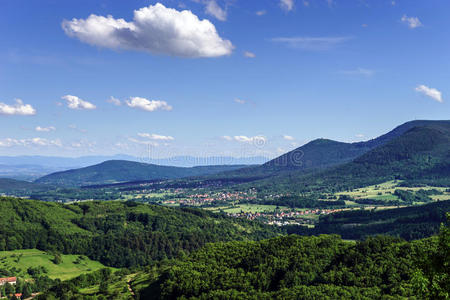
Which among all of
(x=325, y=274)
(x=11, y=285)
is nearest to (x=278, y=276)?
(x=325, y=274)

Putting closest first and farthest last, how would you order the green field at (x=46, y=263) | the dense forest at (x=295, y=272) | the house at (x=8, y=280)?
the dense forest at (x=295, y=272), the house at (x=8, y=280), the green field at (x=46, y=263)

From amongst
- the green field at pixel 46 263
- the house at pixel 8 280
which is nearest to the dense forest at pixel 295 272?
the house at pixel 8 280

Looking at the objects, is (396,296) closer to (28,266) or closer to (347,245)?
(347,245)

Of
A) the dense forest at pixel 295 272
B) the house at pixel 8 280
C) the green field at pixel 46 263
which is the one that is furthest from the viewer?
the green field at pixel 46 263

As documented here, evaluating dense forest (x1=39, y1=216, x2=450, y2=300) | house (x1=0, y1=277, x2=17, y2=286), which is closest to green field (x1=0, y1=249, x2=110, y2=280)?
house (x1=0, y1=277, x2=17, y2=286)

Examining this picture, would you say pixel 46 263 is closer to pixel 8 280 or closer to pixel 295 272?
pixel 8 280

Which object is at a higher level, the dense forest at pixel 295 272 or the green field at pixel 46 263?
the dense forest at pixel 295 272

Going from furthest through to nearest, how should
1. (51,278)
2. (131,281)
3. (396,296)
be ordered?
(51,278) < (131,281) < (396,296)

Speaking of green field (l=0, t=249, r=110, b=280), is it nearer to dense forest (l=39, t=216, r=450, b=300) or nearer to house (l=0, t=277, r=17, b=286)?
house (l=0, t=277, r=17, b=286)

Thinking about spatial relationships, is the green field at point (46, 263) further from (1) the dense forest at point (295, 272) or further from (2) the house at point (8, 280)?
(1) the dense forest at point (295, 272)
